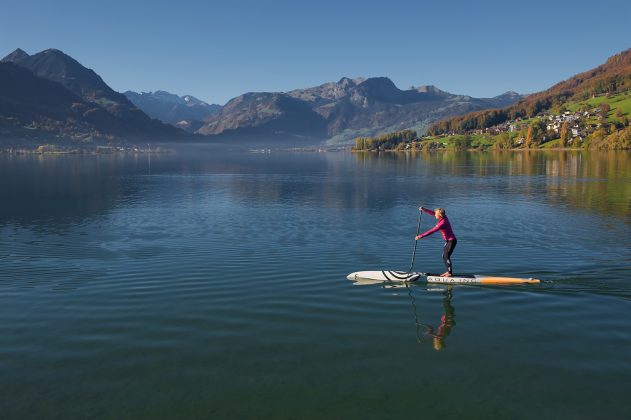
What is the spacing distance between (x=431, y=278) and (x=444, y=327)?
6734 millimetres

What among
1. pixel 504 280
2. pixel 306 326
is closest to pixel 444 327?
pixel 306 326

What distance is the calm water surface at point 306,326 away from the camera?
15.5 metres

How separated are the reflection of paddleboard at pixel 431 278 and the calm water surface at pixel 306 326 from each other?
0.56m

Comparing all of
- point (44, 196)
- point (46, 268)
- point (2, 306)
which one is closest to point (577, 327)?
point (2, 306)

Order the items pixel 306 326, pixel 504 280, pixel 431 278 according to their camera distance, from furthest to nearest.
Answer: pixel 431 278
pixel 504 280
pixel 306 326

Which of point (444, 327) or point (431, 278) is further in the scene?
point (431, 278)

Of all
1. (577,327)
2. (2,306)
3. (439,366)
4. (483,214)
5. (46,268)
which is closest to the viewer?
(439,366)

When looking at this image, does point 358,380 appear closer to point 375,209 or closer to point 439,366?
point 439,366

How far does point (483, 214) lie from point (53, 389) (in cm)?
5210

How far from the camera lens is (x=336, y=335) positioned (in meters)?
20.6

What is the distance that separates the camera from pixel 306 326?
71.2ft

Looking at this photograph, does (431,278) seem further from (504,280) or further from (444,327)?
(444,327)

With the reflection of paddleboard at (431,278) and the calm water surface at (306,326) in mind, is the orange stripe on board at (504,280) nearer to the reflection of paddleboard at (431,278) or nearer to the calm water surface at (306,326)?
the reflection of paddleboard at (431,278)

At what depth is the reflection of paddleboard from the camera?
89.3 feet
